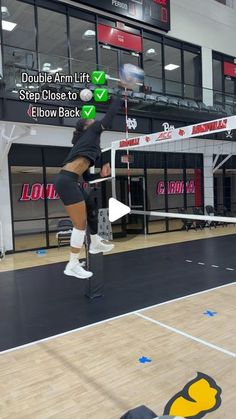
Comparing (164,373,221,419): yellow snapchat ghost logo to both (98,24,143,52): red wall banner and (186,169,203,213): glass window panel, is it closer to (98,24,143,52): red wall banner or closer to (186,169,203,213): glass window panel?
(98,24,143,52): red wall banner

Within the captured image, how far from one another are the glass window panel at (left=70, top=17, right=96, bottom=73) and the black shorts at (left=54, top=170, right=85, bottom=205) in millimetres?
7921

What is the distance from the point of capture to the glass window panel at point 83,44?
9648 millimetres

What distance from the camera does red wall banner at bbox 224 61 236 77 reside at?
13511mm

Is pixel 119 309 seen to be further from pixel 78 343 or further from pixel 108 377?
pixel 108 377

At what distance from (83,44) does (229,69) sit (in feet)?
19.6

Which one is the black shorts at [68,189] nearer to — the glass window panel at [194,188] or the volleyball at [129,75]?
the volleyball at [129,75]

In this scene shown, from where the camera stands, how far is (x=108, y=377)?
2820 mm

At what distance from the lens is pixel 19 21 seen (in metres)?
10.0

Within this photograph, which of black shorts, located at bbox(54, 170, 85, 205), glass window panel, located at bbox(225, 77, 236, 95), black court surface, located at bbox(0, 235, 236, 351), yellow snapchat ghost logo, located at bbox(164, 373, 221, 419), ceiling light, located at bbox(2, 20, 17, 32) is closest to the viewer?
black shorts, located at bbox(54, 170, 85, 205)

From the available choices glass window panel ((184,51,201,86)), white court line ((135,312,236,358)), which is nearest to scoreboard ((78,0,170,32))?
glass window panel ((184,51,201,86))

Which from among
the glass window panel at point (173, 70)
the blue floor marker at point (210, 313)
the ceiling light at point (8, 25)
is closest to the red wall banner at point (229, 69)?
the glass window panel at point (173, 70)

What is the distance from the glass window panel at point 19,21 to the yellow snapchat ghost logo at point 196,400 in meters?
9.61

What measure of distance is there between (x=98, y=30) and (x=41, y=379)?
9.81 meters

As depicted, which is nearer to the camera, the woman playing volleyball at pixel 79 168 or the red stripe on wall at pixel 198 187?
the woman playing volleyball at pixel 79 168
